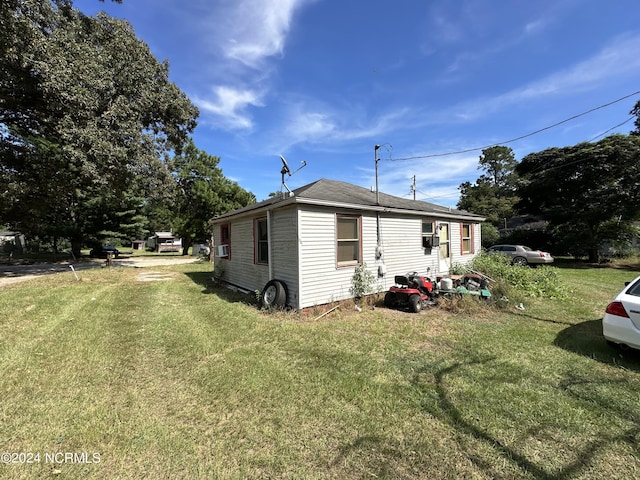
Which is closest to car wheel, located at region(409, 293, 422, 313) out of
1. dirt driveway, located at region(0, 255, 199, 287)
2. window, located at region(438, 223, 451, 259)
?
window, located at region(438, 223, 451, 259)


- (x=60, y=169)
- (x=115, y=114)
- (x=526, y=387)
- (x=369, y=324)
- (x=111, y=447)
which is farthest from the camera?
(x=60, y=169)

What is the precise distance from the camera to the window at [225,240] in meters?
10.5

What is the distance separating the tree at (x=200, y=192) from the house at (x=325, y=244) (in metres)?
13.1

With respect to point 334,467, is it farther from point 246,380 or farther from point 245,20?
point 245,20

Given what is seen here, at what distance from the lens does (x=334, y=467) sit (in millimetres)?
2145

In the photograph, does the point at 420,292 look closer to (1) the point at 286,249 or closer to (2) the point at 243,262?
(1) the point at 286,249

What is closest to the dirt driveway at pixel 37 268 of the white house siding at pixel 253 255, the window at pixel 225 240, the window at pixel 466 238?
the window at pixel 225 240

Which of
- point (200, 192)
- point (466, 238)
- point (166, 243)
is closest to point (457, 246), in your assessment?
point (466, 238)

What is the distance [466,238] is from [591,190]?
39.0 feet

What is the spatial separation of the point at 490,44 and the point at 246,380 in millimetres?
10688

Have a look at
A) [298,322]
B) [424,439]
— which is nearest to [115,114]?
[298,322]

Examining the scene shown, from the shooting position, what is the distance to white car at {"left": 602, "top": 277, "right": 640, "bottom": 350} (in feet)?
11.9

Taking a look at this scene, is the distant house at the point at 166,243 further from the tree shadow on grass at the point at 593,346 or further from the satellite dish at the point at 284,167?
the tree shadow on grass at the point at 593,346

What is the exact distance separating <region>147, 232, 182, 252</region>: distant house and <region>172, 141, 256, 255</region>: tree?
13.1m
